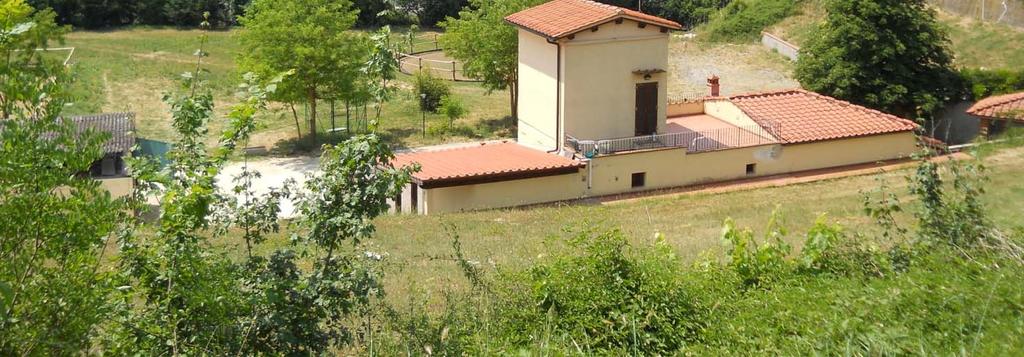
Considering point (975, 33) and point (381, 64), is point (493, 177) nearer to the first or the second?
point (381, 64)

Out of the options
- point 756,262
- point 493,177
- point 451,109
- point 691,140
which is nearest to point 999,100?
point 691,140

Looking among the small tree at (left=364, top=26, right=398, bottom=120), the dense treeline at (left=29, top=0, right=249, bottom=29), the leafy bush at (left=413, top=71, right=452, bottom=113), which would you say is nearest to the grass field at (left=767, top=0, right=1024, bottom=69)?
the leafy bush at (left=413, top=71, right=452, bottom=113)

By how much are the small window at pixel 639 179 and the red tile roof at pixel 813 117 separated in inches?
172

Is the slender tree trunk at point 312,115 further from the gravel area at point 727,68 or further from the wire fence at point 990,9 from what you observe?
the wire fence at point 990,9

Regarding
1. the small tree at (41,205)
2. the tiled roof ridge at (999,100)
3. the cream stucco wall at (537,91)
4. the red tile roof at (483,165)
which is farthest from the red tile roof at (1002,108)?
the small tree at (41,205)

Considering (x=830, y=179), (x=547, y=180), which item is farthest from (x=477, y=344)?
(x=830, y=179)

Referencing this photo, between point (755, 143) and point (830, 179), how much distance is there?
2.31m

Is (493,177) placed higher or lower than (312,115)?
lower

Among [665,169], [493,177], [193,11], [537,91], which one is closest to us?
[493,177]

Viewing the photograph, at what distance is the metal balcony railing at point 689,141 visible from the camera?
30312 mm

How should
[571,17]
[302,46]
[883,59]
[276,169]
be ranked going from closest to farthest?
[571,17], [276,169], [302,46], [883,59]

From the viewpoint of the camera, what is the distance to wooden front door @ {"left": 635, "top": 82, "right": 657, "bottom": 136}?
3197cm

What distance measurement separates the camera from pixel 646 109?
105ft

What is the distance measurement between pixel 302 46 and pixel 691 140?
13.0 m
